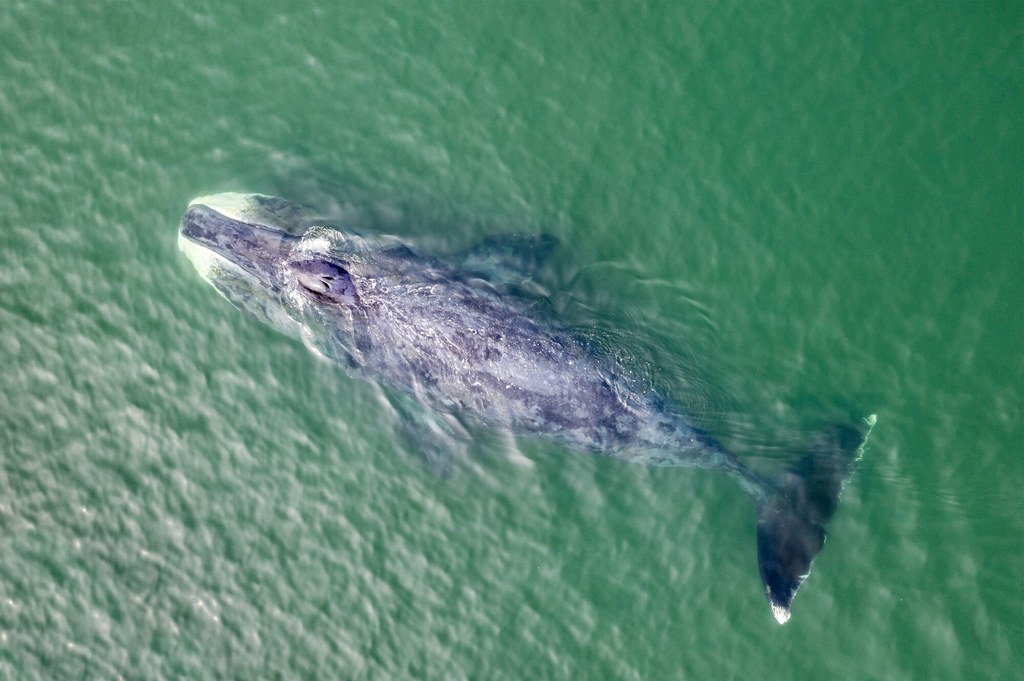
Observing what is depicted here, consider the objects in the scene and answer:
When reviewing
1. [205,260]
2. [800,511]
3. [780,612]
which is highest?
[205,260]

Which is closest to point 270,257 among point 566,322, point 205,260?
point 205,260

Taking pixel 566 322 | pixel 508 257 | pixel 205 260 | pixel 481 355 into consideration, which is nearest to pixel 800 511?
pixel 566 322

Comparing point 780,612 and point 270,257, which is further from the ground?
point 270,257

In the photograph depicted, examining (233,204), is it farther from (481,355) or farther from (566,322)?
(566,322)

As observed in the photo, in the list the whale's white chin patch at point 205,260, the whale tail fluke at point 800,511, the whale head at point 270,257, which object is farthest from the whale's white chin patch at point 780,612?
the whale's white chin patch at point 205,260

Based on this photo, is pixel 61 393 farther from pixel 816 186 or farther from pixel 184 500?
pixel 816 186

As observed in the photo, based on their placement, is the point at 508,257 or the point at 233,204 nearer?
the point at 508,257

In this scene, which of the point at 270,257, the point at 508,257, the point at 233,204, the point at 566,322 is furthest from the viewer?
the point at 233,204

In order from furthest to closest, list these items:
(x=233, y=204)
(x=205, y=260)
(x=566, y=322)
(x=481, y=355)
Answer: (x=233, y=204), (x=205, y=260), (x=566, y=322), (x=481, y=355)
